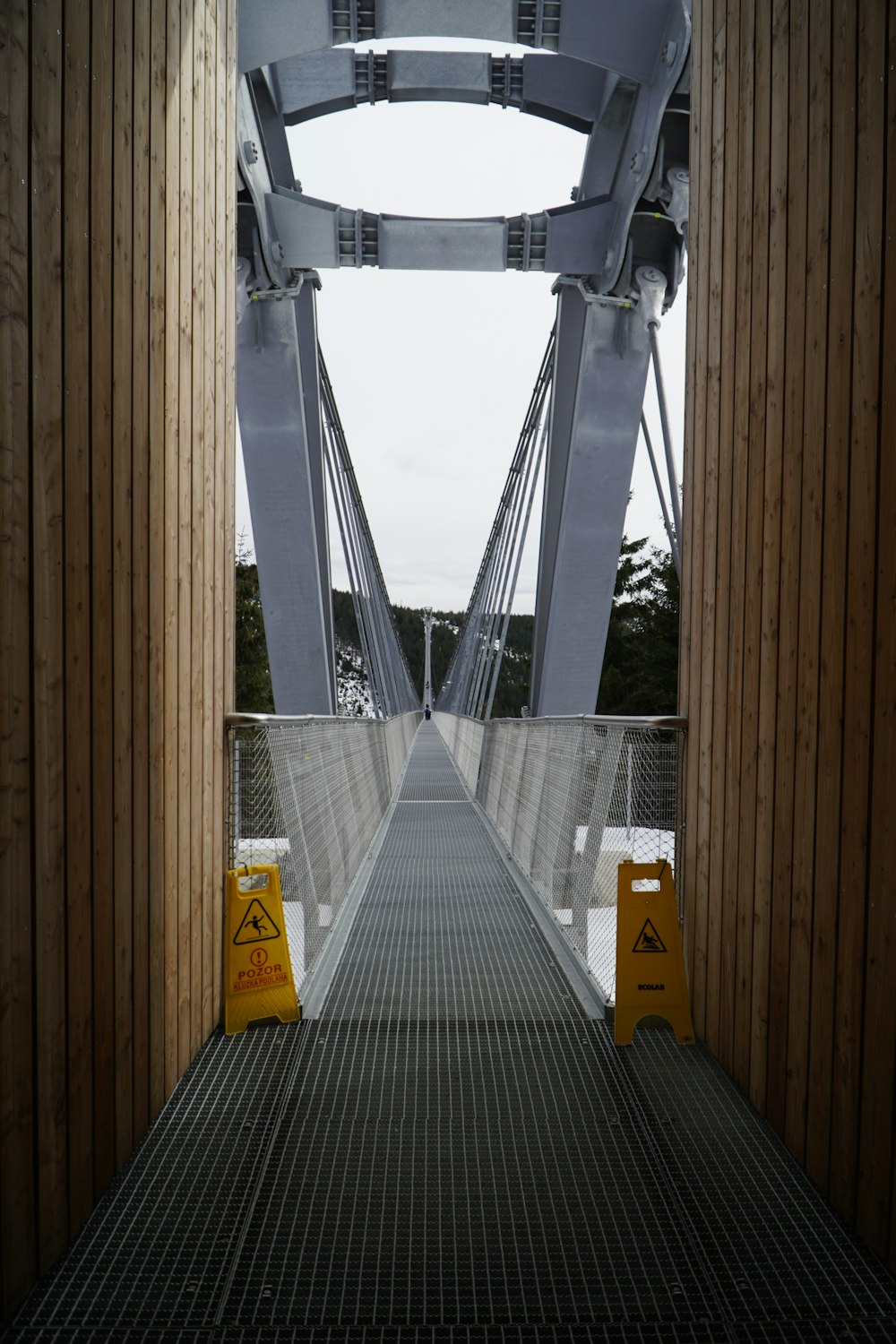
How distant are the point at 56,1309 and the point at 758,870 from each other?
1862 mm

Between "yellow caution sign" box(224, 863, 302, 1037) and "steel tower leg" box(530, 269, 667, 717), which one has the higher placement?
"steel tower leg" box(530, 269, 667, 717)

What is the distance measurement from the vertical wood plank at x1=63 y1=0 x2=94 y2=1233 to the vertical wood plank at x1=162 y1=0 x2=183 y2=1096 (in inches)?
22.2

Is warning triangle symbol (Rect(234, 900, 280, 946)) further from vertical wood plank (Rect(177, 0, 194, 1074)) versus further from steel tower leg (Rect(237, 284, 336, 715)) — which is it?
steel tower leg (Rect(237, 284, 336, 715))

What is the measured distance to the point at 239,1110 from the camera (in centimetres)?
271

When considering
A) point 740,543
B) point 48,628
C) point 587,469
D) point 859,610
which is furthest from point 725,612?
point 587,469

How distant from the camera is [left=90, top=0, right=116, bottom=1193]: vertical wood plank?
2.29 meters

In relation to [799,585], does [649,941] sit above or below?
below

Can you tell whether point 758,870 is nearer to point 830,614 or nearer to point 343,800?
point 830,614

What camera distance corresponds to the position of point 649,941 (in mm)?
3283

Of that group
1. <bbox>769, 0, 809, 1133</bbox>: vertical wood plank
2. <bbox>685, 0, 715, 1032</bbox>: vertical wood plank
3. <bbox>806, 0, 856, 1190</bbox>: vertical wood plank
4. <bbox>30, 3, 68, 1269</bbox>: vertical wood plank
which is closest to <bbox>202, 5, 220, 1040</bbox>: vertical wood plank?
<bbox>30, 3, 68, 1269</bbox>: vertical wood plank

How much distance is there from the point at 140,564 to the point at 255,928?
1334 millimetres

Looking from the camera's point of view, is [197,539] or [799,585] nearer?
[799,585]

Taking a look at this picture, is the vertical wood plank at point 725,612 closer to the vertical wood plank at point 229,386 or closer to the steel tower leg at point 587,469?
the vertical wood plank at point 229,386

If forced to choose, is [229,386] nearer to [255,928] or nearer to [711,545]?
[711,545]
